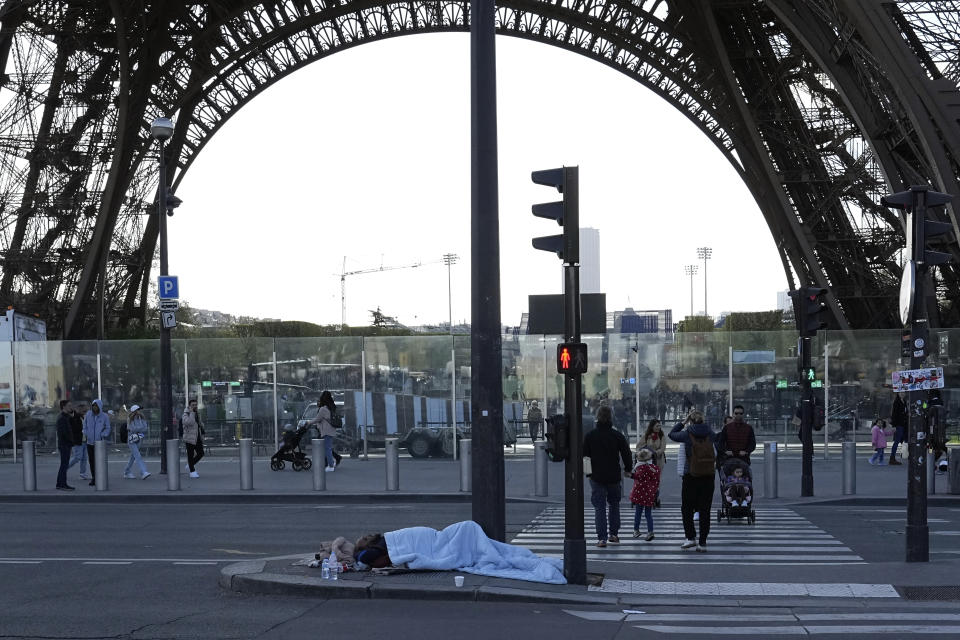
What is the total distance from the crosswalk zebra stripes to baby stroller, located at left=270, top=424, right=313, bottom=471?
383 inches

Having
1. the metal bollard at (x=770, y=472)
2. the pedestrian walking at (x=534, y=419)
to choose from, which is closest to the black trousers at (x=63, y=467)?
the pedestrian walking at (x=534, y=419)

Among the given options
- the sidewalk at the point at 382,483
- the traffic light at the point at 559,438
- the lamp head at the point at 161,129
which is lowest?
the sidewalk at the point at 382,483

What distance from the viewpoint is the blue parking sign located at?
81.4 ft

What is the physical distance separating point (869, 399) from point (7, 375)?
22.9m

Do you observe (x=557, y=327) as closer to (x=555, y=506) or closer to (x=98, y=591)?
(x=98, y=591)

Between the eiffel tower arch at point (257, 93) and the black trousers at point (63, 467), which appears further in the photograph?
the eiffel tower arch at point (257, 93)

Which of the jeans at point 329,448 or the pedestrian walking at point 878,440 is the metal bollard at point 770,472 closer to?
the pedestrian walking at point 878,440

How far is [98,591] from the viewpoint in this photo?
1141 cm

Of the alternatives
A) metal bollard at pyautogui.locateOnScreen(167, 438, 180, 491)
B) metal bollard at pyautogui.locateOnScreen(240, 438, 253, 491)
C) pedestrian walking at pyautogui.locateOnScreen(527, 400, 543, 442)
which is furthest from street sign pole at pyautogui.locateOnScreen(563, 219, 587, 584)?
pedestrian walking at pyautogui.locateOnScreen(527, 400, 543, 442)

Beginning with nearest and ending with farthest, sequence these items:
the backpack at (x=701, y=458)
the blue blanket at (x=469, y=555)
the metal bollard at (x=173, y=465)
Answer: the blue blanket at (x=469, y=555)
the backpack at (x=701, y=458)
the metal bollard at (x=173, y=465)

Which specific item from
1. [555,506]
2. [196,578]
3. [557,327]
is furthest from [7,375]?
[557,327]

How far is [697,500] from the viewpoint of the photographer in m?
14.0

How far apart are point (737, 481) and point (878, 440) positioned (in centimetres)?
1113

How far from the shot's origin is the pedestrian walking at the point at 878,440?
26703 millimetres
